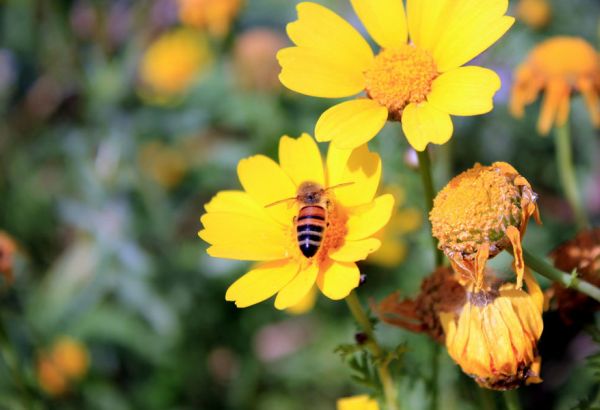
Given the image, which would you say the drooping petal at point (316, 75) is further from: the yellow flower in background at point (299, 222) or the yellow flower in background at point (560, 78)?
the yellow flower in background at point (560, 78)

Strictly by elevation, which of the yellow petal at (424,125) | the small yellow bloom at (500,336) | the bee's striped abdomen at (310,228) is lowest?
the small yellow bloom at (500,336)

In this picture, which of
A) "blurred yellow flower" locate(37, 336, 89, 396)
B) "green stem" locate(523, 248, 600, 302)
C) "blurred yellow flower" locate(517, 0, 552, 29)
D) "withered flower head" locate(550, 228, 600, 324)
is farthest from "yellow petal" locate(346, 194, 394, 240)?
"blurred yellow flower" locate(517, 0, 552, 29)

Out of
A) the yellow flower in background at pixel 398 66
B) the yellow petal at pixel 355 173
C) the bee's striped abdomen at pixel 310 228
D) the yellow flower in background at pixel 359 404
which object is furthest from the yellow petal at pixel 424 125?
the yellow flower in background at pixel 359 404

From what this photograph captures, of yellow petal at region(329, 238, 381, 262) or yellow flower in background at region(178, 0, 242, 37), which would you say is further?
yellow flower in background at region(178, 0, 242, 37)

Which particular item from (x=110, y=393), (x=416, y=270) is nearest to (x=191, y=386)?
(x=110, y=393)

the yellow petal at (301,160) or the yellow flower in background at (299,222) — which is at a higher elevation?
the yellow petal at (301,160)

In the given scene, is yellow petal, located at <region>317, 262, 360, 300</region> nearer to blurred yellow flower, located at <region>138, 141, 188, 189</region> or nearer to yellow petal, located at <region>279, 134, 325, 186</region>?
yellow petal, located at <region>279, 134, 325, 186</region>

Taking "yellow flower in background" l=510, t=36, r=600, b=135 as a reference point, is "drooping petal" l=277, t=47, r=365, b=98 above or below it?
below

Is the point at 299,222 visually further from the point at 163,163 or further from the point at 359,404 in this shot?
the point at 163,163
